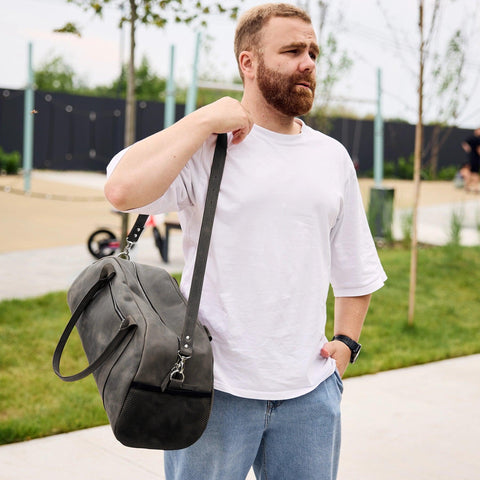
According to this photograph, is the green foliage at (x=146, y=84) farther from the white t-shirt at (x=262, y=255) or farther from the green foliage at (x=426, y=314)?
the white t-shirt at (x=262, y=255)

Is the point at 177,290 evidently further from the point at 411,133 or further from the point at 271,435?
the point at 411,133

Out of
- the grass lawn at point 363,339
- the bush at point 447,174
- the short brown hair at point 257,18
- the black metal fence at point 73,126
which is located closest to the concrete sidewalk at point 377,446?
the grass lawn at point 363,339

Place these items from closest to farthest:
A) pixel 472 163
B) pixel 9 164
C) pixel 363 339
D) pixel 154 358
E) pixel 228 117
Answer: pixel 154 358, pixel 228 117, pixel 363 339, pixel 472 163, pixel 9 164

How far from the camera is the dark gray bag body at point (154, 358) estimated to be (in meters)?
1.88

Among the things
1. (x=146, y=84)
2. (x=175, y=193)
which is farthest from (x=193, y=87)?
(x=146, y=84)

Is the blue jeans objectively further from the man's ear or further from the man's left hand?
the man's ear

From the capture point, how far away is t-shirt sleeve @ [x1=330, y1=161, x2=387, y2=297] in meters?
2.37

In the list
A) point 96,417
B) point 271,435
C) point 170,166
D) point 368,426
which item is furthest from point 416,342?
point 170,166

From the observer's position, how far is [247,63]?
7.29 feet

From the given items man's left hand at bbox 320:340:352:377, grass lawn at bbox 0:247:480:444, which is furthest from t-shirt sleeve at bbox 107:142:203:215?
grass lawn at bbox 0:247:480:444

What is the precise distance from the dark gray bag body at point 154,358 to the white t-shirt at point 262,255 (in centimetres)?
8

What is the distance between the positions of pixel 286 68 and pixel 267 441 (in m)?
1.02

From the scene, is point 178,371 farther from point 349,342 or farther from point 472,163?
point 472,163

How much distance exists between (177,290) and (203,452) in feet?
1.42
